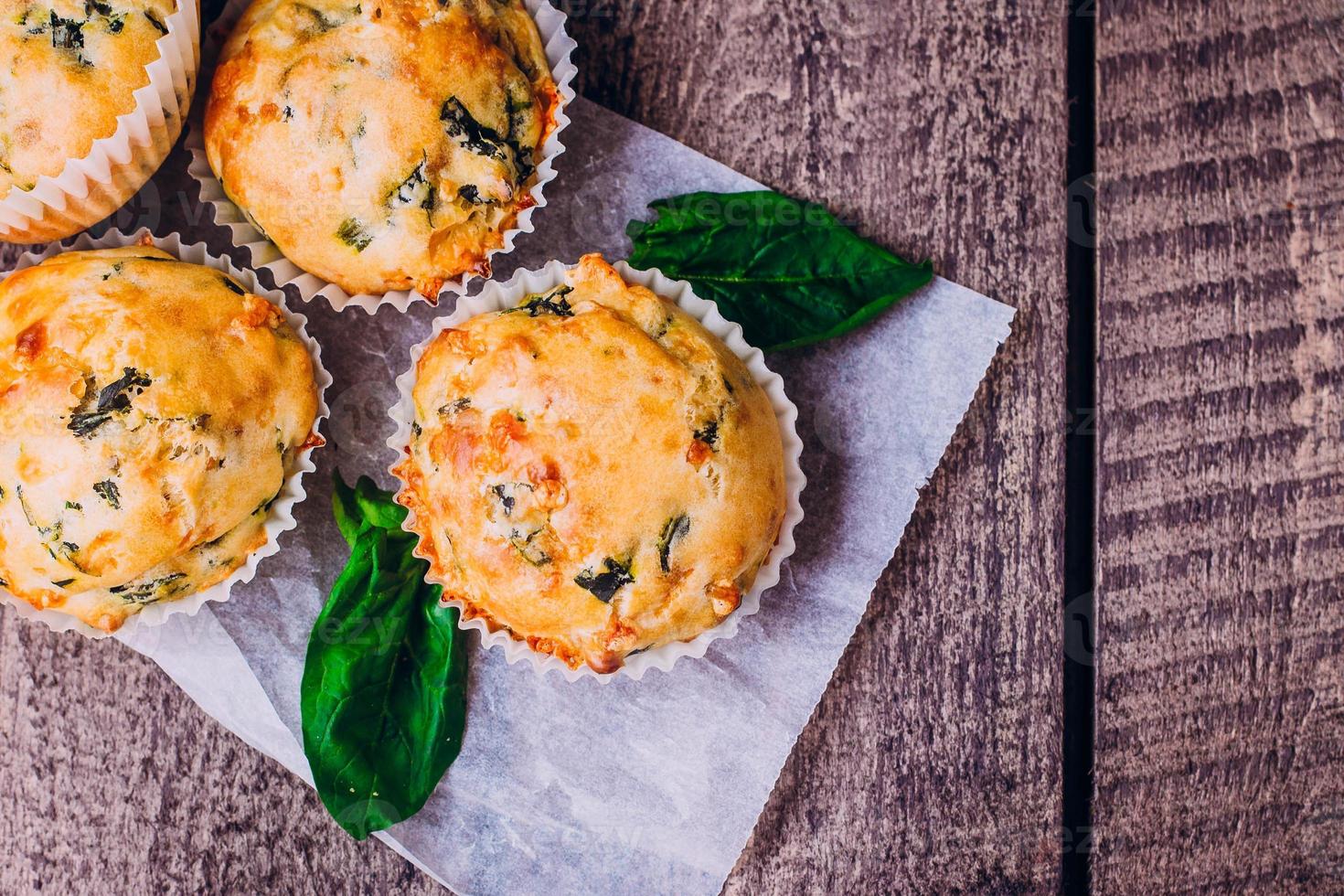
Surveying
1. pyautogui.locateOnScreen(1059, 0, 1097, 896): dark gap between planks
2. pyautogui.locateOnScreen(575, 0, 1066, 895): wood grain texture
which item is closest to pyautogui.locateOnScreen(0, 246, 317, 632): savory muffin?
pyautogui.locateOnScreen(575, 0, 1066, 895): wood grain texture

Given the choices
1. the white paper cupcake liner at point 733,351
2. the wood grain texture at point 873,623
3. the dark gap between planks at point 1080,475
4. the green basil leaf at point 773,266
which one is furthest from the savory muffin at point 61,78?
the dark gap between planks at point 1080,475

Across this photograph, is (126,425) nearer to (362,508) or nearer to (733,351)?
(362,508)

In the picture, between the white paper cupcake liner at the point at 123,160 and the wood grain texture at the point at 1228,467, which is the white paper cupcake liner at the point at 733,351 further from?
the wood grain texture at the point at 1228,467

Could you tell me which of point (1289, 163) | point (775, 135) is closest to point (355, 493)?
point (775, 135)

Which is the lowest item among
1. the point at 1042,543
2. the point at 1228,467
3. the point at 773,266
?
the point at 1042,543

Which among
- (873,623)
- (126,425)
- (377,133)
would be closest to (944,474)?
(873,623)

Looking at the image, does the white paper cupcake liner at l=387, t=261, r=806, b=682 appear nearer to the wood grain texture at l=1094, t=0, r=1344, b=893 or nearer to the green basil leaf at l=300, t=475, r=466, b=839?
the green basil leaf at l=300, t=475, r=466, b=839
